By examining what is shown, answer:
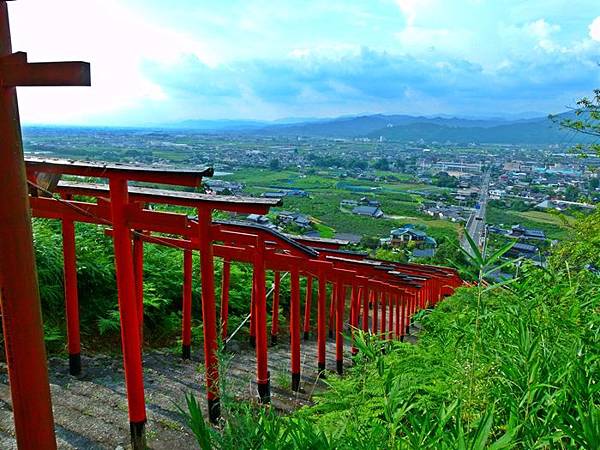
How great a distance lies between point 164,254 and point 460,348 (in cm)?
657

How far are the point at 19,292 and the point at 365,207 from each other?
41808 millimetres

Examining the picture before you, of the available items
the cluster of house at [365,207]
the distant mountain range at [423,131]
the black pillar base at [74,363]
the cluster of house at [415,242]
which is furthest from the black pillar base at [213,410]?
the distant mountain range at [423,131]

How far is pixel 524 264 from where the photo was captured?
12.8 feet

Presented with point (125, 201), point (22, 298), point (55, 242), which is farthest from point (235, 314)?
point (22, 298)

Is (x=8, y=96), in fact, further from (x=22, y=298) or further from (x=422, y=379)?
(x=422, y=379)

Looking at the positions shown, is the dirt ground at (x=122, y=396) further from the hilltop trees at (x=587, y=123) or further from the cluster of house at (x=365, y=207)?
the cluster of house at (x=365, y=207)

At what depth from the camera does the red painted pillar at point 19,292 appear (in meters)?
2.02

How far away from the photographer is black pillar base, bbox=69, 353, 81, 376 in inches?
196

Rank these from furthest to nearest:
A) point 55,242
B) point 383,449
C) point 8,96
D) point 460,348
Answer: point 55,242 → point 460,348 → point 383,449 → point 8,96

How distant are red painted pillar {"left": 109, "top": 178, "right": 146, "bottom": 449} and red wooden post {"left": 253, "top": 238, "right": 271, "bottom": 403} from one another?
1.30 metres

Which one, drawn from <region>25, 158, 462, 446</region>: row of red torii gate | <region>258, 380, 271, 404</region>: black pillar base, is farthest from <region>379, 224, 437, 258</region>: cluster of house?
<region>258, 380, 271, 404</region>: black pillar base

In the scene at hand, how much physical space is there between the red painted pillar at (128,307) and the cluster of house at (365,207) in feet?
121

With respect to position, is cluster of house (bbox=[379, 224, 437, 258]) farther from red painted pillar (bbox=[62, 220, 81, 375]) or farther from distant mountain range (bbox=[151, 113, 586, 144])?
distant mountain range (bbox=[151, 113, 586, 144])

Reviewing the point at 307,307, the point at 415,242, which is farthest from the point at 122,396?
the point at 415,242
